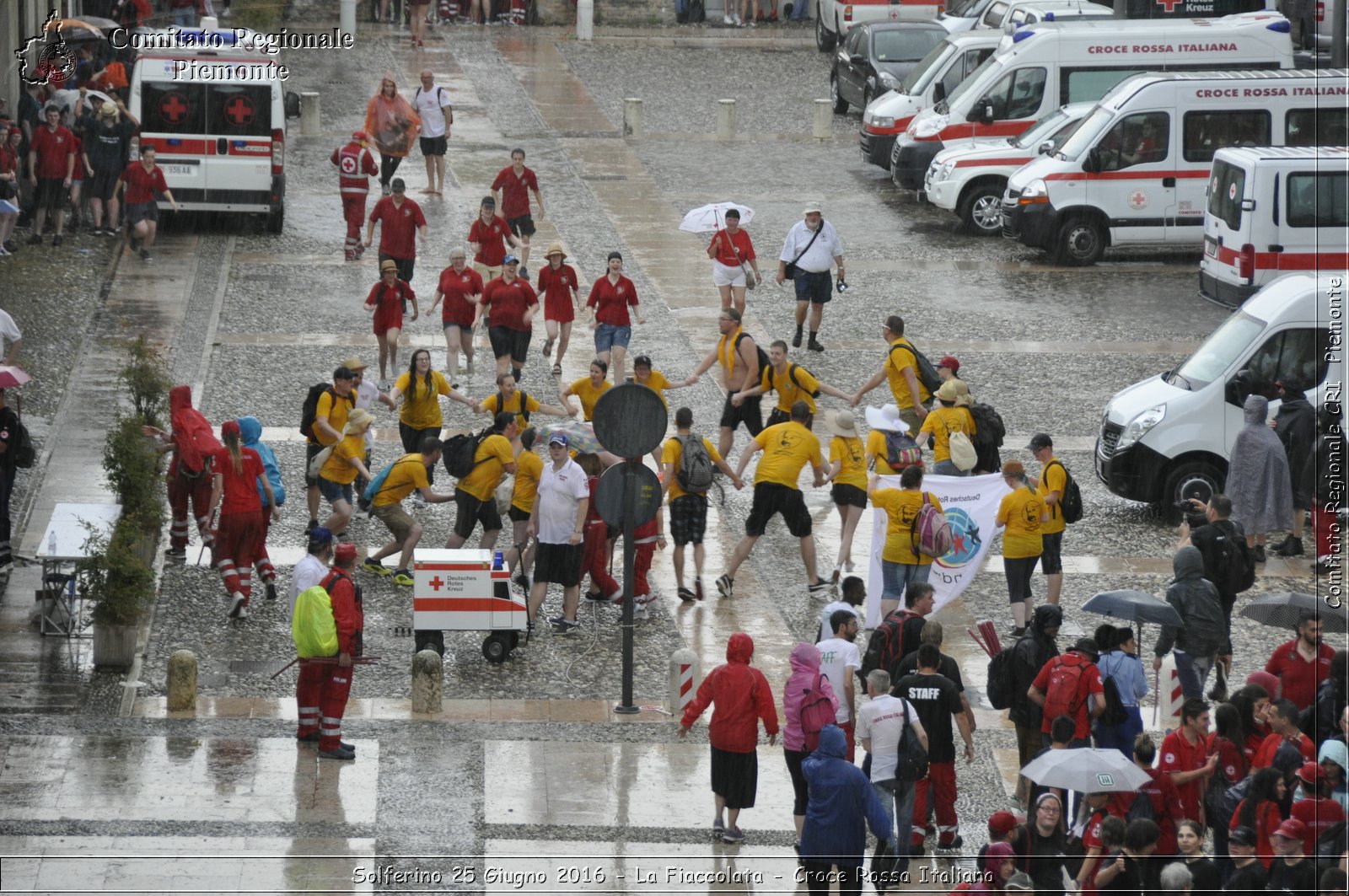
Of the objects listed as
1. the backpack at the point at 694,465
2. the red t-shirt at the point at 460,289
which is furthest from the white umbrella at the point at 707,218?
the backpack at the point at 694,465

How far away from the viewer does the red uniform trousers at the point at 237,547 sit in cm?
1455

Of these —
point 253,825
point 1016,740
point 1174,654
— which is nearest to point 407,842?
point 253,825

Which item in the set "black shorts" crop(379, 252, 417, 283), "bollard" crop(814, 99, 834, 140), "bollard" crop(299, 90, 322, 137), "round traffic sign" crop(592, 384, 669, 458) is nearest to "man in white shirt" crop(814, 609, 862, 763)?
"round traffic sign" crop(592, 384, 669, 458)

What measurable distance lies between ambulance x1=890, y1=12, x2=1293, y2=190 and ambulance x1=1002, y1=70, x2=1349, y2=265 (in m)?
2.72

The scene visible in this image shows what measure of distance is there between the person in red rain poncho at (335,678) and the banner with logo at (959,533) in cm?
403

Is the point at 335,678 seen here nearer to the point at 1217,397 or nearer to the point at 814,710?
the point at 814,710

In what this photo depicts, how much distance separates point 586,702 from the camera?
530 inches

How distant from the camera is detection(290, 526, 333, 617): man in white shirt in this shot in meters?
12.6

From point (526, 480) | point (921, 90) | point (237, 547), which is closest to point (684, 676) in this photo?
point (526, 480)

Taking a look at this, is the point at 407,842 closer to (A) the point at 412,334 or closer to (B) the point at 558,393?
(B) the point at 558,393

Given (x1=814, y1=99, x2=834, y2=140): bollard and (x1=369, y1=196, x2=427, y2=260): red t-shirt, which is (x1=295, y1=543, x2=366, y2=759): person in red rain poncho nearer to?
(x1=369, y1=196, x2=427, y2=260): red t-shirt

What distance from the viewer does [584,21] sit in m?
41.5

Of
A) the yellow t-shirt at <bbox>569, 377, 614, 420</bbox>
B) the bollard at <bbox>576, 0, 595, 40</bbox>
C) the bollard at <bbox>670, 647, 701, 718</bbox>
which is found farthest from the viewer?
the bollard at <bbox>576, 0, 595, 40</bbox>

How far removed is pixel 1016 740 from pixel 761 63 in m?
28.8
